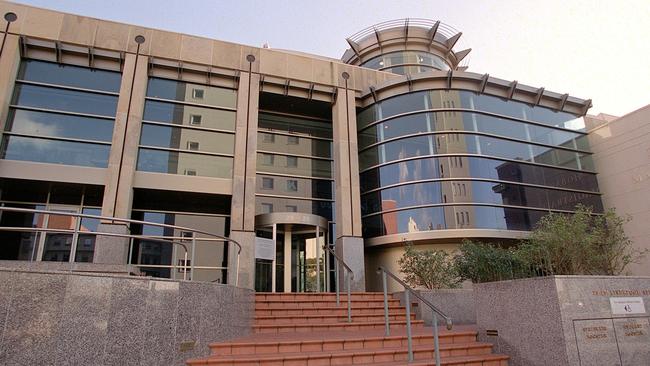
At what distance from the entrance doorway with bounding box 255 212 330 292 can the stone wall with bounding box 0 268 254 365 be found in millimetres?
9850

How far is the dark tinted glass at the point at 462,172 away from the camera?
18.2 m

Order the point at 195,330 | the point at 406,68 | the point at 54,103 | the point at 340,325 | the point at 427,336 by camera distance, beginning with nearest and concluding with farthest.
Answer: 1. the point at 195,330
2. the point at 427,336
3. the point at 340,325
4. the point at 54,103
5. the point at 406,68

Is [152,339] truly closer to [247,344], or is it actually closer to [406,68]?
[247,344]

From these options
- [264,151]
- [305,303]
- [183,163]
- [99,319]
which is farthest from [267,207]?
[99,319]

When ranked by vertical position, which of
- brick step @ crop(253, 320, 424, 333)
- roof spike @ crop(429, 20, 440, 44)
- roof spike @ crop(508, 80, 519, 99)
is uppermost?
roof spike @ crop(429, 20, 440, 44)

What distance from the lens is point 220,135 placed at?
59.6 ft

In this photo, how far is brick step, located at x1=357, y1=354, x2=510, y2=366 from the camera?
705cm

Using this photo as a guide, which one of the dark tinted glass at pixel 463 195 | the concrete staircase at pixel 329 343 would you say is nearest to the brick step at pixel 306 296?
the concrete staircase at pixel 329 343

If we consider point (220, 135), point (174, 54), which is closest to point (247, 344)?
point (220, 135)

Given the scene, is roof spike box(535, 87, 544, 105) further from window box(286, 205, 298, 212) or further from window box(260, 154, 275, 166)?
window box(260, 154, 275, 166)

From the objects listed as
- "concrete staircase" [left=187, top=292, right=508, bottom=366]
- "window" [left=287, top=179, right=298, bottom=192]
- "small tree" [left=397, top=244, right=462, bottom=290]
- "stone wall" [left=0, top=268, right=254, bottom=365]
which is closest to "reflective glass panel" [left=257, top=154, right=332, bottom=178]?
"window" [left=287, top=179, right=298, bottom=192]

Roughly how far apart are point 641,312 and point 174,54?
18.4 m

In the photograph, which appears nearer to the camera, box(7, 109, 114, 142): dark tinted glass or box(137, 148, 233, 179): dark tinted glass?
box(7, 109, 114, 142): dark tinted glass

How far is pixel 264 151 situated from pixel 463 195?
9.51m
